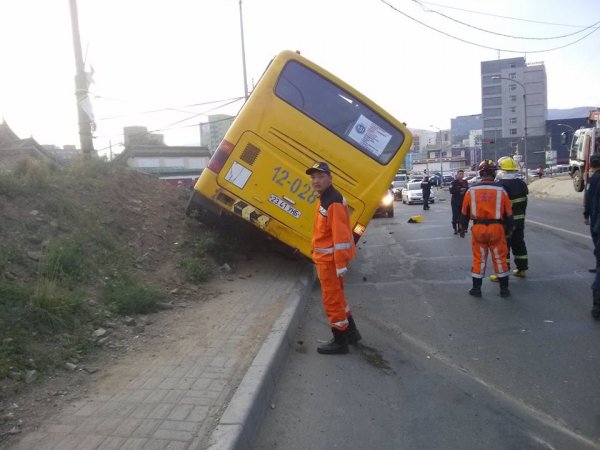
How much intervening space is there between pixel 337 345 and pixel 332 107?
402 cm

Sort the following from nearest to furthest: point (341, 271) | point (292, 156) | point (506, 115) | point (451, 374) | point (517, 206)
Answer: point (451, 374), point (341, 271), point (292, 156), point (517, 206), point (506, 115)

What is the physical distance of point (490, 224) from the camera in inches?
283

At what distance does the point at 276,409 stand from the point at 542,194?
122 ft

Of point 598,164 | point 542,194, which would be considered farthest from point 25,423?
point 542,194

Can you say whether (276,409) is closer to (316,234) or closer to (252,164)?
(316,234)

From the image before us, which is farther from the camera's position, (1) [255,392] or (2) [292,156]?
(2) [292,156]

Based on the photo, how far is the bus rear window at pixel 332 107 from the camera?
7.94 m

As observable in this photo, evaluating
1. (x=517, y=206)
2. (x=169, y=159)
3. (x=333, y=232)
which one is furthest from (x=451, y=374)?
(x=169, y=159)

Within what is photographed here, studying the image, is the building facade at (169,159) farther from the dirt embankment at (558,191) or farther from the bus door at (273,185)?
the bus door at (273,185)

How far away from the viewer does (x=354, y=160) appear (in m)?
7.92

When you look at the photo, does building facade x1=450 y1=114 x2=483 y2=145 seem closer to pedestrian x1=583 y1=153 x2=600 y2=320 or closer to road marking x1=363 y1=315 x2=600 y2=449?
pedestrian x1=583 y1=153 x2=600 y2=320

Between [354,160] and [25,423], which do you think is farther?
[354,160]

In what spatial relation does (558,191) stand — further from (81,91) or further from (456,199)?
(81,91)

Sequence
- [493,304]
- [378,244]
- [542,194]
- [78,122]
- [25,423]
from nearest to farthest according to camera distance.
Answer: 1. [25,423]
2. [493,304]
3. [78,122]
4. [378,244]
5. [542,194]
